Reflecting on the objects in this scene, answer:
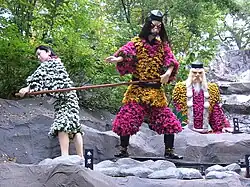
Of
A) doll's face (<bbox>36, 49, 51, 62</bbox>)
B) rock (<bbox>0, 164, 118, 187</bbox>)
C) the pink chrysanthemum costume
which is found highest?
doll's face (<bbox>36, 49, 51, 62</bbox>)

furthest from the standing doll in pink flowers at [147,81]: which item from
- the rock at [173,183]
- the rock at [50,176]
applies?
the rock at [50,176]

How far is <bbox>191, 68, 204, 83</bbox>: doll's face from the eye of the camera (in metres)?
5.96

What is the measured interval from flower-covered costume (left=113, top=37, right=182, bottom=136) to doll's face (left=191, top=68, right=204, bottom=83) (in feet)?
5.10


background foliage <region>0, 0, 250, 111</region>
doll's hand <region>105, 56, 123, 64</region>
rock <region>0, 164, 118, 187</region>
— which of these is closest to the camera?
rock <region>0, 164, 118, 187</region>

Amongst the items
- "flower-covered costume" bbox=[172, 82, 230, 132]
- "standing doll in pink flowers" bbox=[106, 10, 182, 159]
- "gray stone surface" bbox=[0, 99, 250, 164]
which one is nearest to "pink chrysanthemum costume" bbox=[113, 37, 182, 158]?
"standing doll in pink flowers" bbox=[106, 10, 182, 159]

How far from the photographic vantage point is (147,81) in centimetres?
439

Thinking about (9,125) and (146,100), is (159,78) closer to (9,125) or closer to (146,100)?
(146,100)

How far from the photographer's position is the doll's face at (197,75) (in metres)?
5.96

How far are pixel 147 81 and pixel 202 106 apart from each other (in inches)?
68.8

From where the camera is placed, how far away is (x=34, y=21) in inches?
247

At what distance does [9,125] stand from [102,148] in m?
1.02

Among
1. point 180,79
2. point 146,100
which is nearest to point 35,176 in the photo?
point 146,100

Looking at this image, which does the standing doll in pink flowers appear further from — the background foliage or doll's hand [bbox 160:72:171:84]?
the background foliage

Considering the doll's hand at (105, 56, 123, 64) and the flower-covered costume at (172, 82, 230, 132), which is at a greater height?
the doll's hand at (105, 56, 123, 64)
